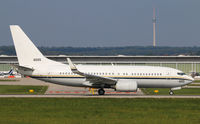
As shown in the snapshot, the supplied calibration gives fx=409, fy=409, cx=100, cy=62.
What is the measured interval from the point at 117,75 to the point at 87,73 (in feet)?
10.5

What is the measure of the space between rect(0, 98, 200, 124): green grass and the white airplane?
21.1ft

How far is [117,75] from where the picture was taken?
142ft

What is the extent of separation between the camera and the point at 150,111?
29625mm

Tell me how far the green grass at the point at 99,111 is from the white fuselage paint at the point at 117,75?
22.1 feet

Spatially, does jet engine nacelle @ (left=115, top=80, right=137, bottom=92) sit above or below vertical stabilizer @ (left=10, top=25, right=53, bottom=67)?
below

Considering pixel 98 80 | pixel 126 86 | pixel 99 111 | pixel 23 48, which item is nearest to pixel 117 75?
pixel 126 86

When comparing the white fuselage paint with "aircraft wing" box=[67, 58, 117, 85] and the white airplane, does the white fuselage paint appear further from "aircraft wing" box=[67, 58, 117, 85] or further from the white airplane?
"aircraft wing" box=[67, 58, 117, 85]

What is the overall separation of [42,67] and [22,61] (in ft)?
7.72

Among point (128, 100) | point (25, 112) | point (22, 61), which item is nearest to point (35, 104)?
point (25, 112)

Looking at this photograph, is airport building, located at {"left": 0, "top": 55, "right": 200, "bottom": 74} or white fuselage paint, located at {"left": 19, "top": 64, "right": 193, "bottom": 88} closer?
white fuselage paint, located at {"left": 19, "top": 64, "right": 193, "bottom": 88}

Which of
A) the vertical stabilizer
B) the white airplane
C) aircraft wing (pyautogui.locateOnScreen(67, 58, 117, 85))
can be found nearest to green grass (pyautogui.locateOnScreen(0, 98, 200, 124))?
aircraft wing (pyautogui.locateOnScreen(67, 58, 117, 85))

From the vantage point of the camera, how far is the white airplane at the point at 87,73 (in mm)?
43094

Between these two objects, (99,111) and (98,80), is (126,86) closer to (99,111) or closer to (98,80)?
(98,80)

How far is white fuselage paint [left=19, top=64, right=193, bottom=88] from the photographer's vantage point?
43.2 meters
